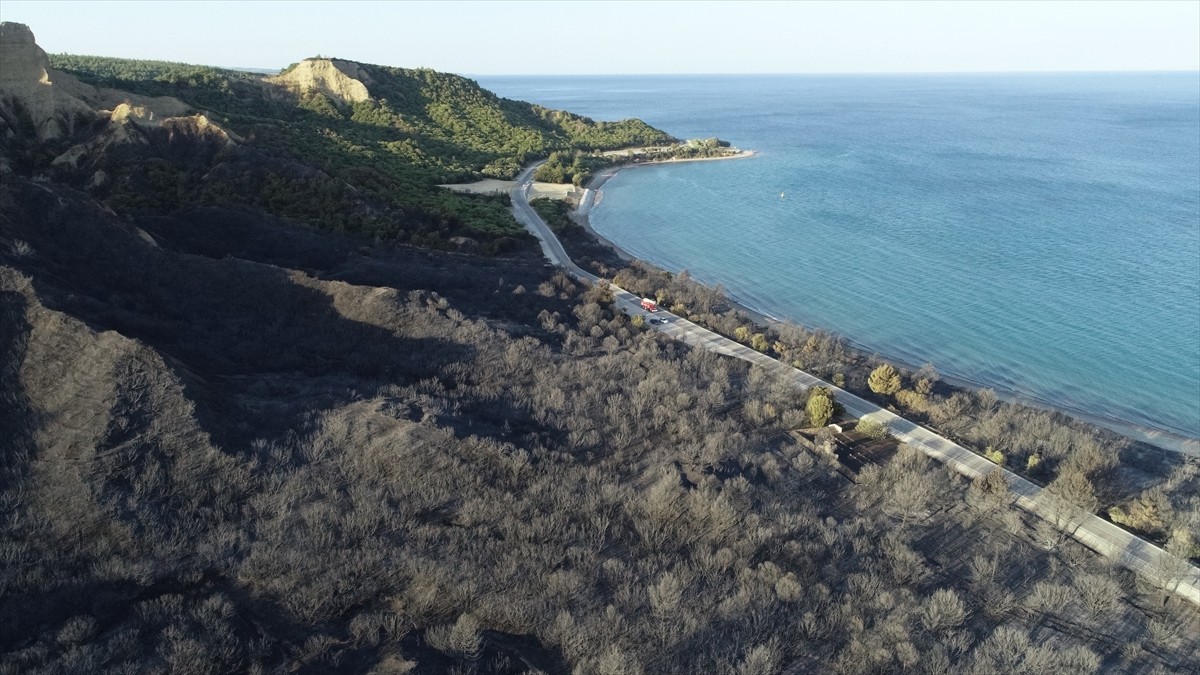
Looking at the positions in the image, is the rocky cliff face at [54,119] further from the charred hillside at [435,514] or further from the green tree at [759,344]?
the green tree at [759,344]

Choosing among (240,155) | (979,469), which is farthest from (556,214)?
(979,469)

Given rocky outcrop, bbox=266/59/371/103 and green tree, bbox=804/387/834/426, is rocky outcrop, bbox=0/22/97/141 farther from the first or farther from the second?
green tree, bbox=804/387/834/426

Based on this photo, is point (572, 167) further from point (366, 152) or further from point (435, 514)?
point (435, 514)

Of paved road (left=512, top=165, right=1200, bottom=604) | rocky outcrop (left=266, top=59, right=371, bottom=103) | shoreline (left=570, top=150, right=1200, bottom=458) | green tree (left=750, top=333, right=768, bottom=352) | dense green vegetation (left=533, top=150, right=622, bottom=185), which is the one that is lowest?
shoreline (left=570, top=150, right=1200, bottom=458)

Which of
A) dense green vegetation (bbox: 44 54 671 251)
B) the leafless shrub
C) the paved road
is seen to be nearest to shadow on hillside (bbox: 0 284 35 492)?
the leafless shrub

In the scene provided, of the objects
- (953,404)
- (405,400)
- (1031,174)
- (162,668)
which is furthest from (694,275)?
(1031,174)

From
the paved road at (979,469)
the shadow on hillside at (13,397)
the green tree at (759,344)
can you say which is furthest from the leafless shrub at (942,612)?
the shadow on hillside at (13,397)
